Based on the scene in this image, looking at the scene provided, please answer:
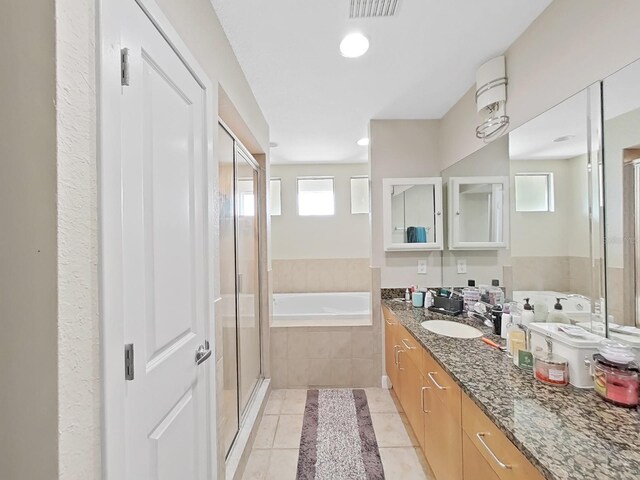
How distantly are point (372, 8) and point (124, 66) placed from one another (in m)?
1.20

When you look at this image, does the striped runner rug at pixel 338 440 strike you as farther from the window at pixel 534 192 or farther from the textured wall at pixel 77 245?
the window at pixel 534 192

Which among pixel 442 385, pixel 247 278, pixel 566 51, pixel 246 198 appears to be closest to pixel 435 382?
pixel 442 385

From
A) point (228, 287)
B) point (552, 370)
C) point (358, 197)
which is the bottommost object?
point (552, 370)

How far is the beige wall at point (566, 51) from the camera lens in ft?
3.48

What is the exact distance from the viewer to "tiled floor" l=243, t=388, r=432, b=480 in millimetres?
1740

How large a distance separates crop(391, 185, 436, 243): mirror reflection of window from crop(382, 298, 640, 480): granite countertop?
1421 mm

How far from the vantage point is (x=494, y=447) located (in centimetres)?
93

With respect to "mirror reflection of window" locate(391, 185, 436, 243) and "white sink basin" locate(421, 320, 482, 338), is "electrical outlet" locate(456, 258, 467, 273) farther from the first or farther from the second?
"white sink basin" locate(421, 320, 482, 338)

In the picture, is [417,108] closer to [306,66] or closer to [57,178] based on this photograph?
[306,66]

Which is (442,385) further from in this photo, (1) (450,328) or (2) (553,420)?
(1) (450,328)

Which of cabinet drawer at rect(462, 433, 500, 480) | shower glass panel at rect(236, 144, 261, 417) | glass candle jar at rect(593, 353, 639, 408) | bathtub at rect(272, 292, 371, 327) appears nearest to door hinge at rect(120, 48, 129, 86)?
shower glass panel at rect(236, 144, 261, 417)

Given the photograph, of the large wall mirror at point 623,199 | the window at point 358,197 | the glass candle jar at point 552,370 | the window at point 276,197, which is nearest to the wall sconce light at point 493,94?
the large wall mirror at point 623,199

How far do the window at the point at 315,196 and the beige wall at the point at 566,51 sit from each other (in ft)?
8.81

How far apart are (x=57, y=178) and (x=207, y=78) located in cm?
94
